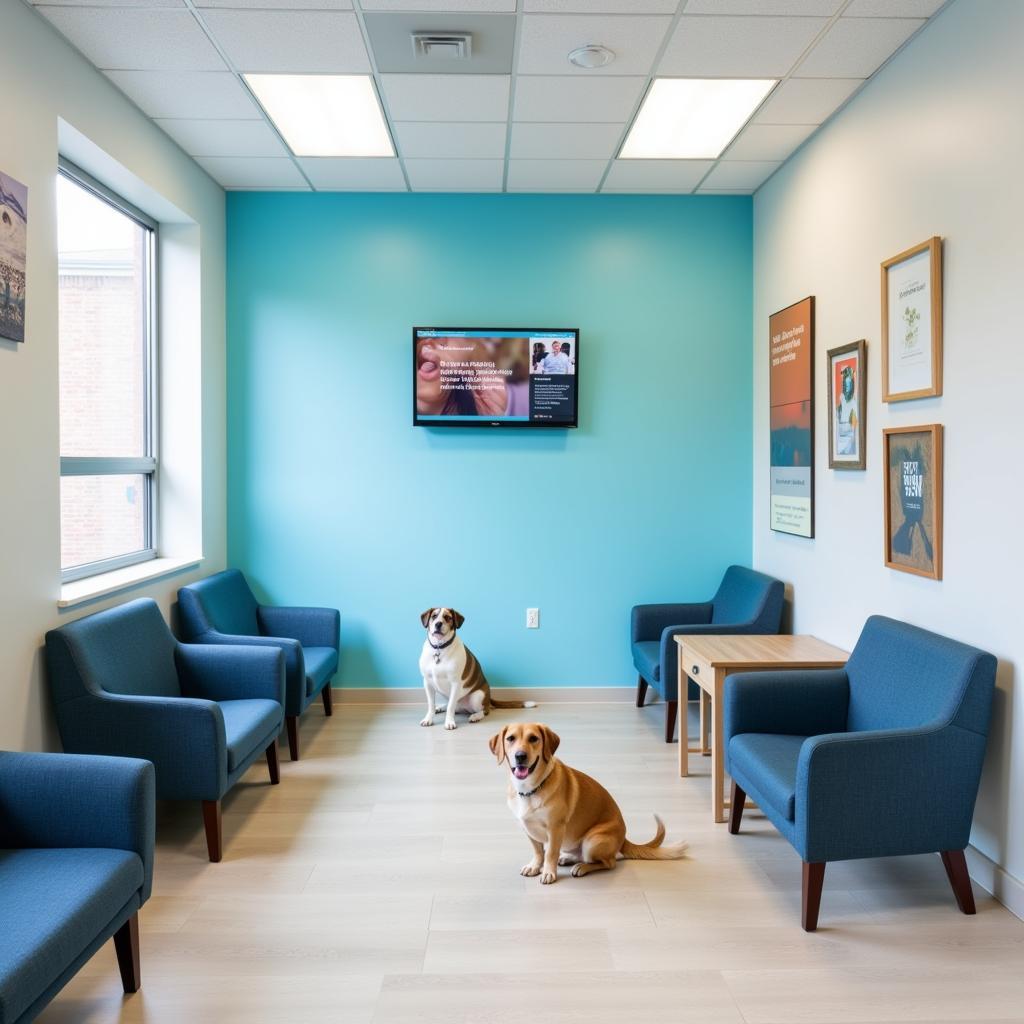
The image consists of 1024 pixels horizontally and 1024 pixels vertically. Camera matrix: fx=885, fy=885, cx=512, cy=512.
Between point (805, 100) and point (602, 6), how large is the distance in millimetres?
1226

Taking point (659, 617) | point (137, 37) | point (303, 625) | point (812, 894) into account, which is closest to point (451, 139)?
point (137, 37)

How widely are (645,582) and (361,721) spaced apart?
1818 mm

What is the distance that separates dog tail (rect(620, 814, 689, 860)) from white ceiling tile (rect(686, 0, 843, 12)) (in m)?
2.79

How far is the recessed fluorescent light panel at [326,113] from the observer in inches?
143

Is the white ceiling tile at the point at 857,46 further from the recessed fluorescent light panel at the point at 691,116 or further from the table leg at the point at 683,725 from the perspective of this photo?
the table leg at the point at 683,725

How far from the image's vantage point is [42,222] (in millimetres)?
3100

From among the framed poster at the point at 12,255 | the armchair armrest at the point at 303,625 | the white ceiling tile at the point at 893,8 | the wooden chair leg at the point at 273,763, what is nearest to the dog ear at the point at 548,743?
the wooden chair leg at the point at 273,763

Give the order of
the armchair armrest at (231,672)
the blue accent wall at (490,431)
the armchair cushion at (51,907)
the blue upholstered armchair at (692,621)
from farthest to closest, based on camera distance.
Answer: the blue accent wall at (490,431)
the blue upholstered armchair at (692,621)
the armchair armrest at (231,672)
the armchair cushion at (51,907)

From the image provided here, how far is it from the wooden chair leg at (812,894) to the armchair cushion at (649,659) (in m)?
1.92

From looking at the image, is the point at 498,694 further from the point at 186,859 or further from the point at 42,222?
the point at 42,222

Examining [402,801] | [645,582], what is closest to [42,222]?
[402,801]

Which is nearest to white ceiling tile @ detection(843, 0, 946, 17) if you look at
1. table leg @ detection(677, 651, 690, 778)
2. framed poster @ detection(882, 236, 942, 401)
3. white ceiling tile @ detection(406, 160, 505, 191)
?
framed poster @ detection(882, 236, 942, 401)

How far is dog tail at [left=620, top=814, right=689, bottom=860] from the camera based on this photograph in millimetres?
3059

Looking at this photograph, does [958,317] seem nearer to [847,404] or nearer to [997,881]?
[847,404]
